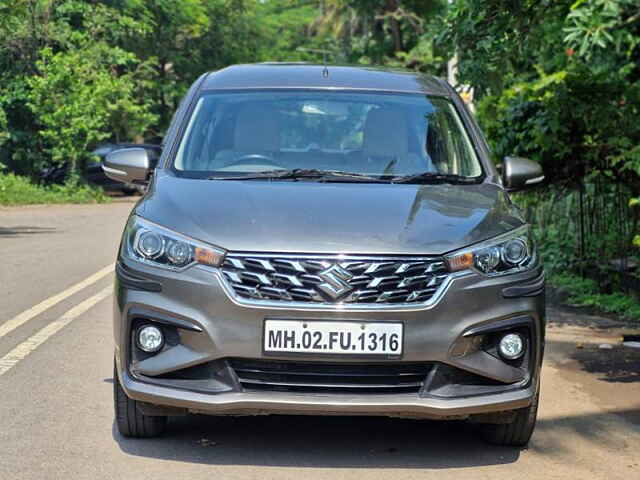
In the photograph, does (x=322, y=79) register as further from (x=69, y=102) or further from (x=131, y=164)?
(x=69, y=102)

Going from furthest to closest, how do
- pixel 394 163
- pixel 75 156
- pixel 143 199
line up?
pixel 75 156
pixel 394 163
pixel 143 199

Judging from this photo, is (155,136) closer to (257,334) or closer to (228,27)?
(228,27)

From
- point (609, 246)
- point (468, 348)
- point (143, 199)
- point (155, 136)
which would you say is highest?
point (143, 199)

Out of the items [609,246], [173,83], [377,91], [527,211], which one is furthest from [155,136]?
[377,91]

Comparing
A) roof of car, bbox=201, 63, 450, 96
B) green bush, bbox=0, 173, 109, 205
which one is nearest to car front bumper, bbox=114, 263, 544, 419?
roof of car, bbox=201, 63, 450, 96

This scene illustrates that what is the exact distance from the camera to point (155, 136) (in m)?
49.1

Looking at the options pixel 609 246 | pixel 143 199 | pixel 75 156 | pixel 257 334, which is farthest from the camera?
pixel 75 156

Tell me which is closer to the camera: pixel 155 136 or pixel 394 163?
pixel 394 163

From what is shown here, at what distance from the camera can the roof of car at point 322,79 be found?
21.5 ft

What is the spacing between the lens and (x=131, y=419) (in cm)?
534

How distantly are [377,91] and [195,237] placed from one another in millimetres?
1928

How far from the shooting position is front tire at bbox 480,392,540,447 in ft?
17.5

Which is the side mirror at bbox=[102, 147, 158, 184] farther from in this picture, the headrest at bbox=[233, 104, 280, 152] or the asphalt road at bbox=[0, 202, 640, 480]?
the asphalt road at bbox=[0, 202, 640, 480]

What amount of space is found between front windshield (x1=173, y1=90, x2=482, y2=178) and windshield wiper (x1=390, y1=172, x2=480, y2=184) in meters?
0.07
